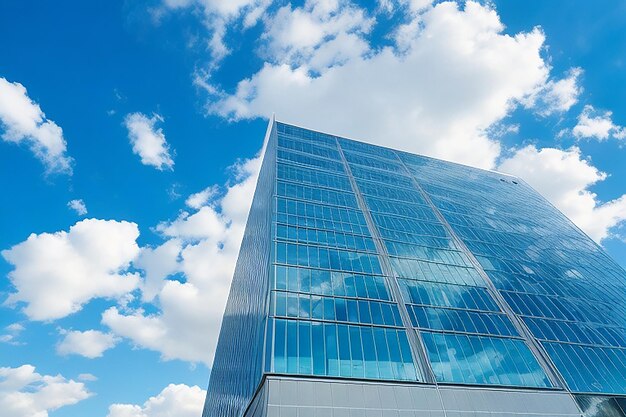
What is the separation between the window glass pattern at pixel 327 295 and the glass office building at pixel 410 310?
11cm

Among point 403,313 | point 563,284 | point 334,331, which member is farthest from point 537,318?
point 334,331

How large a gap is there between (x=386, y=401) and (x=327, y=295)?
882cm

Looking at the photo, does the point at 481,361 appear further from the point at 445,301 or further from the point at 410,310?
the point at 445,301

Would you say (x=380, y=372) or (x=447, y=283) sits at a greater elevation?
(x=447, y=283)

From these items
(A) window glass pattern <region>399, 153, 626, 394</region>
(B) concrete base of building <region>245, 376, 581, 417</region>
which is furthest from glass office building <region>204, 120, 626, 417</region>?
(A) window glass pattern <region>399, 153, 626, 394</region>

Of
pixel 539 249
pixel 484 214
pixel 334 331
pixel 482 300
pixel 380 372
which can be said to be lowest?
pixel 380 372

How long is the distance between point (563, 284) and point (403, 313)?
26231 millimetres

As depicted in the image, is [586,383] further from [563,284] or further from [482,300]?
[563,284]

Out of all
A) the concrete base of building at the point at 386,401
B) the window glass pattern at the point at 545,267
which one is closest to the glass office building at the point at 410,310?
the concrete base of building at the point at 386,401

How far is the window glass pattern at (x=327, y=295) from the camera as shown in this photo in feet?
75.2

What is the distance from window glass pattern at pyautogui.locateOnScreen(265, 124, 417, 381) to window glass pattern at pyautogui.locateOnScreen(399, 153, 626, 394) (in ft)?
46.9

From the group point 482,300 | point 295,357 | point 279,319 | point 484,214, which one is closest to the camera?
point 295,357

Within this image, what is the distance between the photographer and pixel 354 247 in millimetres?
34312

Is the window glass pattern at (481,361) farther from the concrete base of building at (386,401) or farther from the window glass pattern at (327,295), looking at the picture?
the window glass pattern at (327,295)
